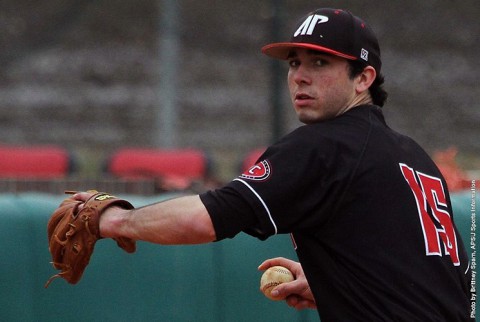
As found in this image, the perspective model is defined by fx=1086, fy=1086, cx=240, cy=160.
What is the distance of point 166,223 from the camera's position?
3229 mm

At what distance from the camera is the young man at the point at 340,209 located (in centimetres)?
321

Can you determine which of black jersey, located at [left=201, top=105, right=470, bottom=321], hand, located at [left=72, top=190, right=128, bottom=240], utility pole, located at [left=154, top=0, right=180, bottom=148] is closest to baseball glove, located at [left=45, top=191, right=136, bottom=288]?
hand, located at [left=72, top=190, right=128, bottom=240]

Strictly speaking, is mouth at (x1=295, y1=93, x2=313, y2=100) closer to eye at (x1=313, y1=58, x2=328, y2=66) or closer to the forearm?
eye at (x1=313, y1=58, x2=328, y2=66)

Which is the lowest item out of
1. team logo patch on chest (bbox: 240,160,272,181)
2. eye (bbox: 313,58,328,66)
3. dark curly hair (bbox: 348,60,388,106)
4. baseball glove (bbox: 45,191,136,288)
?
baseball glove (bbox: 45,191,136,288)

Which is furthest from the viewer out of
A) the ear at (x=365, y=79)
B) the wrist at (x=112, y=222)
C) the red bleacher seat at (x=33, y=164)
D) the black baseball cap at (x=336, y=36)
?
the red bleacher seat at (x=33, y=164)

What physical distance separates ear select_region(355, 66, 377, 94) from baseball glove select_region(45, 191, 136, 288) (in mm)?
838

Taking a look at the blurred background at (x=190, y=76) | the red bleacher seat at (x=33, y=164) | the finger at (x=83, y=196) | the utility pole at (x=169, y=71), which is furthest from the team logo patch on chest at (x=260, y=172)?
the red bleacher seat at (x=33, y=164)

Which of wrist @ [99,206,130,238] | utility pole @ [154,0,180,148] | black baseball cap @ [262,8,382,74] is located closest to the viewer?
wrist @ [99,206,130,238]

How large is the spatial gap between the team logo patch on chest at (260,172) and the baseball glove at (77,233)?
0.43 m

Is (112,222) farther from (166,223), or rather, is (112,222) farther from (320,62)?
(320,62)

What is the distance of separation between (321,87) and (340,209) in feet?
1.41

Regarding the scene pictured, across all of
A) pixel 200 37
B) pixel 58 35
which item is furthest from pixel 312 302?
pixel 58 35

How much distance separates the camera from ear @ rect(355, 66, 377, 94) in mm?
3551

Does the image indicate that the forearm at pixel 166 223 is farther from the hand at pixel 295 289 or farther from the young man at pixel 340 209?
the hand at pixel 295 289
